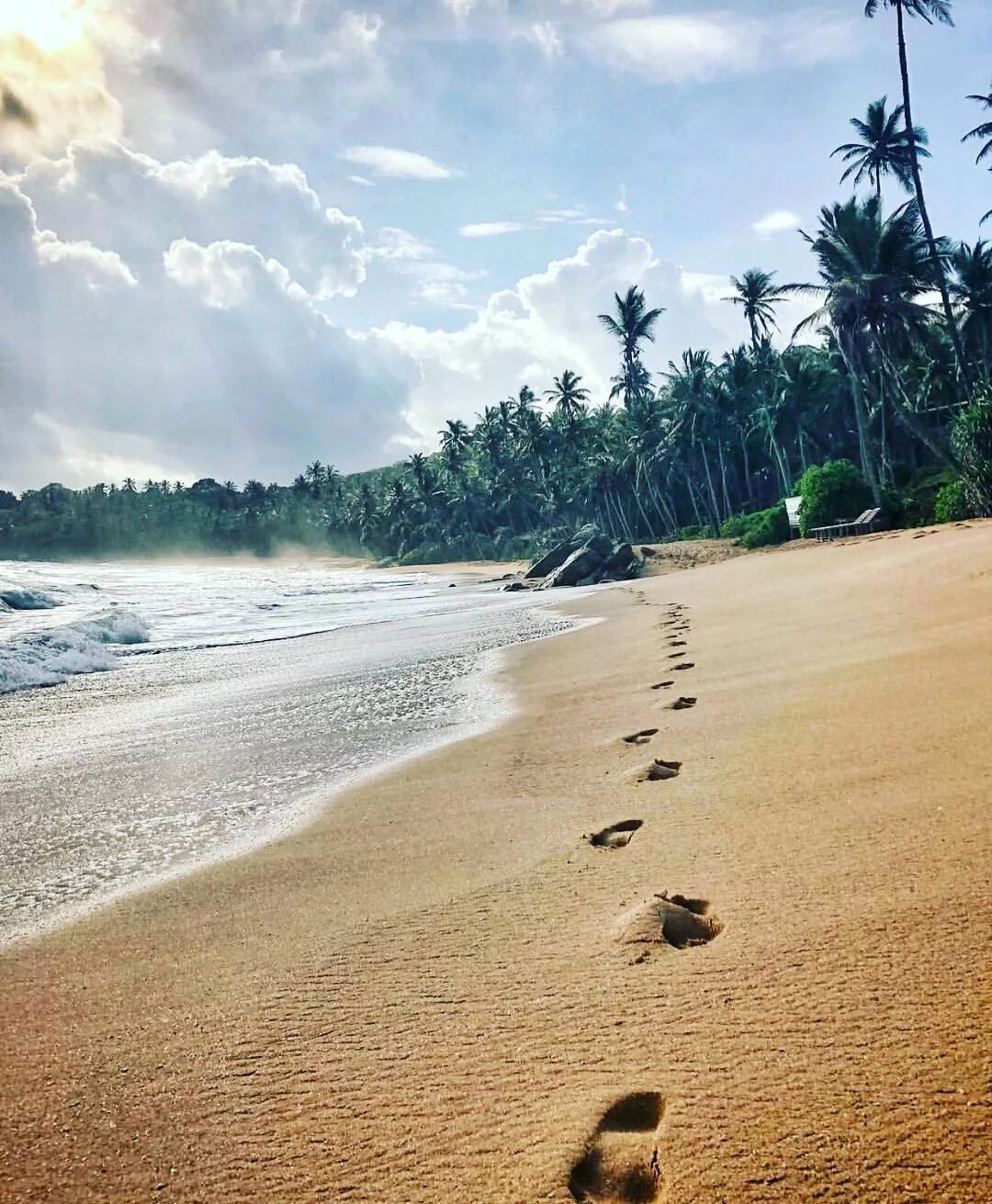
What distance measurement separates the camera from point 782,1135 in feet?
4.01

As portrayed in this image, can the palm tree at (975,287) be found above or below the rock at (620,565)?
above

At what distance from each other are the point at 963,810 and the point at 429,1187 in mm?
1795

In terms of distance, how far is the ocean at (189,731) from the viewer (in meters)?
3.17

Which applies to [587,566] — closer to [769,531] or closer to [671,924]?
[769,531]

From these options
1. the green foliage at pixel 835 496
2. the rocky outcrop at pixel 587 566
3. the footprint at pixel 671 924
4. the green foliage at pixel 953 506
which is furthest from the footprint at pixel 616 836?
the green foliage at pixel 835 496

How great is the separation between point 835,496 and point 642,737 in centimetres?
2730

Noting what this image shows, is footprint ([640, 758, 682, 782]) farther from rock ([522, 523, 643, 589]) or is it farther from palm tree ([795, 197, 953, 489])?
palm tree ([795, 197, 953, 489])

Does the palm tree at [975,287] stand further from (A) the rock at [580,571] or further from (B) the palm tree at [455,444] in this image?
(B) the palm tree at [455,444]

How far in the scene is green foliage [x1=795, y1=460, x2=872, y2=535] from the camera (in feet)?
93.6

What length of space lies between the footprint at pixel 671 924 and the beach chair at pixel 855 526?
26.1m

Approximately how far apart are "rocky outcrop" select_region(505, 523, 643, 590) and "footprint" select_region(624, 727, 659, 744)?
22503 millimetres

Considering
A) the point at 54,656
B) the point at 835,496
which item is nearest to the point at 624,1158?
the point at 54,656

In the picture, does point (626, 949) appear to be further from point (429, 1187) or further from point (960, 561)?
point (960, 561)

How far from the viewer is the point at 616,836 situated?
2.70 metres
